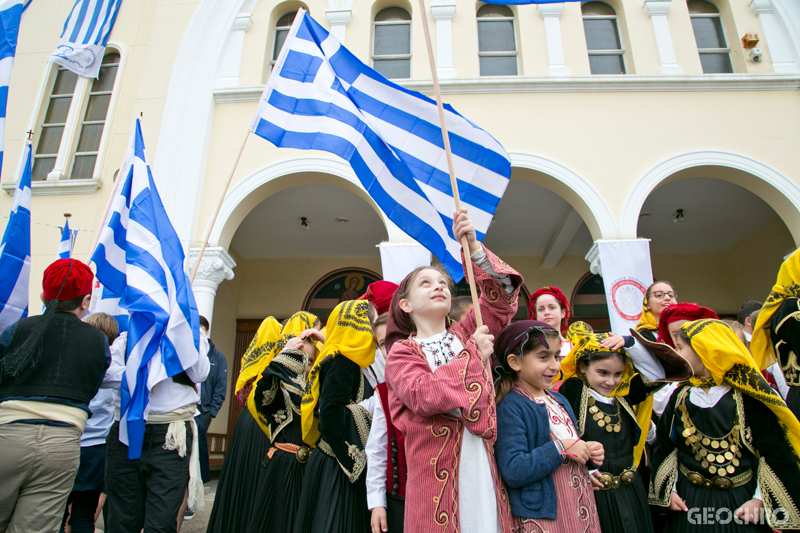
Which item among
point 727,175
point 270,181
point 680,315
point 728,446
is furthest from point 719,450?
point 270,181

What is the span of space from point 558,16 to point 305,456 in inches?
280

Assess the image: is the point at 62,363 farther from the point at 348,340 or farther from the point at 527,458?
the point at 527,458

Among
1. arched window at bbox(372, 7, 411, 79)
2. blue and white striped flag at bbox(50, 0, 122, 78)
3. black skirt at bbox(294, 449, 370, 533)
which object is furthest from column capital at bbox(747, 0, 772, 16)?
blue and white striped flag at bbox(50, 0, 122, 78)

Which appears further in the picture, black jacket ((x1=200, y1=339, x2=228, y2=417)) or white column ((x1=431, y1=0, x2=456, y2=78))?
white column ((x1=431, y1=0, x2=456, y2=78))

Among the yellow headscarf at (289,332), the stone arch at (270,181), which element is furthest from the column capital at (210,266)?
the yellow headscarf at (289,332)

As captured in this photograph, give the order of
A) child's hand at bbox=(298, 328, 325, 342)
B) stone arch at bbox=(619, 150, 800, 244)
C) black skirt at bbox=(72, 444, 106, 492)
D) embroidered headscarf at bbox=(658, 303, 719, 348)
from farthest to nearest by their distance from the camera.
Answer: stone arch at bbox=(619, 150, 800, 244)
black skirt at bbox=(72, 444, 106, 492)
child's hand at bbox=(298, 328, 325, 342)
embroidered headscarf at bbox=(658, 303, 719, 348)

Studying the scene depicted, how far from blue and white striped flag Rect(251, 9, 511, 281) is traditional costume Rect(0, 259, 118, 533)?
1.60 metres

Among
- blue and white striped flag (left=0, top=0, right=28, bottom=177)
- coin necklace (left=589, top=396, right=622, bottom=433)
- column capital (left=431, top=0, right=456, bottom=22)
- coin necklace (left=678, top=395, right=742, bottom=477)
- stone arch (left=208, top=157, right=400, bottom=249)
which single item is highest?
→ column capital (left=431, top=0, right=456, bottom=22)

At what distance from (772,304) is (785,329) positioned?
0.17m

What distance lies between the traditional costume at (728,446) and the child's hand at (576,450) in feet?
2.91

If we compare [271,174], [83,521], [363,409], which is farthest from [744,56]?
[83,521]

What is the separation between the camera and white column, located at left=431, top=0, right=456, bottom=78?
7.08m

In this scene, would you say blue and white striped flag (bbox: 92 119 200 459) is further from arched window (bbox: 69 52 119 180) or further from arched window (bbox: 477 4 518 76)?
arched window (bbox: 477 4 518 76)

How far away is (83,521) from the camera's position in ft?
10.8
